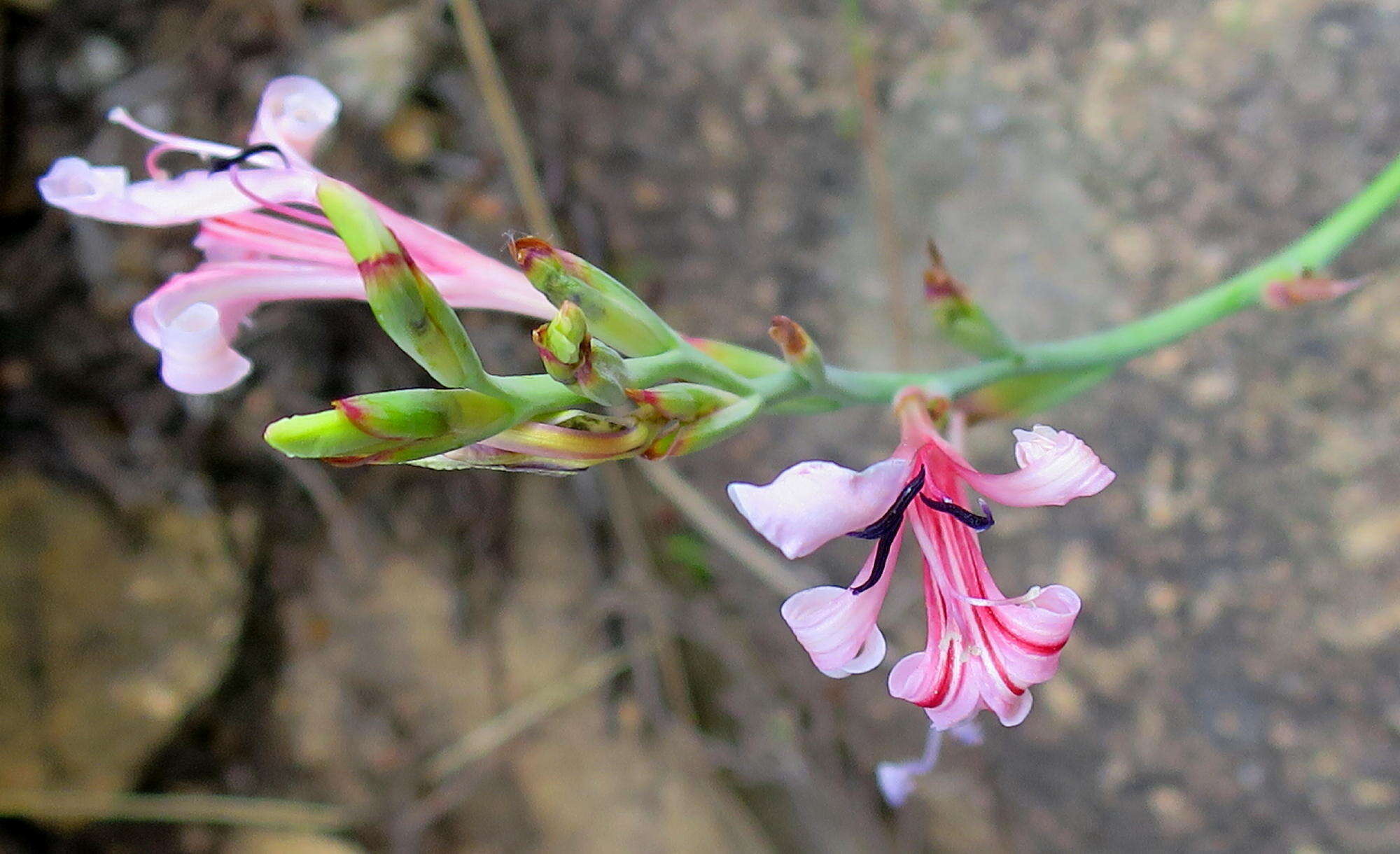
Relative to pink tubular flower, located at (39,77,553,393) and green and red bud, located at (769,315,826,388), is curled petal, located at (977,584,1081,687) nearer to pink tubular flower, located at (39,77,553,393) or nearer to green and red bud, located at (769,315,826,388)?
green and red bud, located at (769,315,826,388)

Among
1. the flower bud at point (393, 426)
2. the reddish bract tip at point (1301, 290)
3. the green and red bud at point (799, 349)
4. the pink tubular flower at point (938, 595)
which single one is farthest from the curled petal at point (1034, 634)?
the reddish bract tip at point (1301, 290)

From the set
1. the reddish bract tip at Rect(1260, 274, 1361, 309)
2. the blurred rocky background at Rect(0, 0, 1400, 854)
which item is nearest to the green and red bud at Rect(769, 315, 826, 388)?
the reddish bract tip at Rect(1260, 274, 1361, 309)

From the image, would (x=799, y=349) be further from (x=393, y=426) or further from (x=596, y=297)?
(x=393, y=426)

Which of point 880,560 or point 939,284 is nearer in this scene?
point 880,560

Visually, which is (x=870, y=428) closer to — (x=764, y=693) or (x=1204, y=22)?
(x=764, y=693)

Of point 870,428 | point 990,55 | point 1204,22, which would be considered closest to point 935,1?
point 990,55

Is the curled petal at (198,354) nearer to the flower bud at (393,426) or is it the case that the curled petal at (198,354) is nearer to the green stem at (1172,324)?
the flower bud at (393,426)

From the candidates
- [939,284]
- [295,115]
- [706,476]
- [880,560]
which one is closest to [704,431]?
[880,560]

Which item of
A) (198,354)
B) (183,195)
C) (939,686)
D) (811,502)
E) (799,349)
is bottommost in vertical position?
(939,686)
